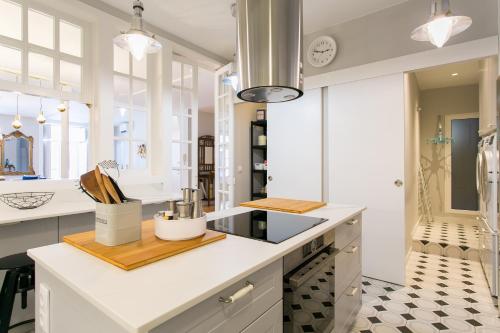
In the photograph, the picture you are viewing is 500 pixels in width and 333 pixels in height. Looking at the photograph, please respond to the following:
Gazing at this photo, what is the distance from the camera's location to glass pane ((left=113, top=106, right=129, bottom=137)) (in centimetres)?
285

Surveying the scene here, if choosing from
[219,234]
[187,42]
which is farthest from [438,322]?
[187,42]

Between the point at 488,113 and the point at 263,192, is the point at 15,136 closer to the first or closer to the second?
the point at 263,192

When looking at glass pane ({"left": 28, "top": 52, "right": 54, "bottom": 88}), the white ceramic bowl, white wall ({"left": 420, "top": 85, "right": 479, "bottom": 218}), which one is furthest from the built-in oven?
white wall ({"left": 420, "top": 85, "right": 479, "bottom": 218})

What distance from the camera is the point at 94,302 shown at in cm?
65

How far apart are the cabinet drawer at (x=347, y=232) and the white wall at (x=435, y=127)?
4161 mm

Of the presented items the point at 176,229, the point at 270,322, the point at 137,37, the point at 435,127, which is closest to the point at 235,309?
the point at 270,322

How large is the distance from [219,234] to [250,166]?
3.19 metres

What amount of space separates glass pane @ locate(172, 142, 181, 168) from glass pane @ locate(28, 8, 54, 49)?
1498 millimetres

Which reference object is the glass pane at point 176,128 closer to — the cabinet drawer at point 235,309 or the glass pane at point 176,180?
the glass pane at point 176,180

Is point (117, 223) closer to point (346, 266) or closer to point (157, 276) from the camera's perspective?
point (157, 276)

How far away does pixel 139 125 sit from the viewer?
10.1 feet

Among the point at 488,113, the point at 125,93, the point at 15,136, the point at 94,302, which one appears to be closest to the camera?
the point at 94,302

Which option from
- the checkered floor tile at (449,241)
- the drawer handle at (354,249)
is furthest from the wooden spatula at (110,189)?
the checkered floor tile at (449,241)

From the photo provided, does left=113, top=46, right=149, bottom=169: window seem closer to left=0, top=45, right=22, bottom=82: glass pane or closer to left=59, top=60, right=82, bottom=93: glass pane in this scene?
left=59, top=60, right=82, bottom=93: glass pane
